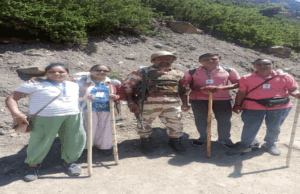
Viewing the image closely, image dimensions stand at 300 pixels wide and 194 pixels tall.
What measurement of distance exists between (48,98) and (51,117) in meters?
0.24

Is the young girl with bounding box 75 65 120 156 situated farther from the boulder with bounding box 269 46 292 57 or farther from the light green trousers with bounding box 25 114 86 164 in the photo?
the boulder with bounding box 269 46 292 57

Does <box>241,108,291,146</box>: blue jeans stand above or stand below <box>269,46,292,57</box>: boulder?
below

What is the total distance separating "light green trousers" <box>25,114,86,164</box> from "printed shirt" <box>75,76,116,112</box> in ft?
1.30

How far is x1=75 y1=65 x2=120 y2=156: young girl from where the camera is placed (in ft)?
11.8

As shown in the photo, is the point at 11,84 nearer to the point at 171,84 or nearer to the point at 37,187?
the point at 37,187

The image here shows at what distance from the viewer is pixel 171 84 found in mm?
3891

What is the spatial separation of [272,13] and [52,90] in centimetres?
2367

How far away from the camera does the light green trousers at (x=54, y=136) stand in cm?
309

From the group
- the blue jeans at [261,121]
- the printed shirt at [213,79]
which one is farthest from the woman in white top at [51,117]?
the blue jeans at [261,121]

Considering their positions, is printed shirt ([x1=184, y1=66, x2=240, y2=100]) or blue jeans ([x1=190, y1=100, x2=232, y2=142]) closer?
printed shirt ([x1=184, y1=66, x2=240, y2=100])

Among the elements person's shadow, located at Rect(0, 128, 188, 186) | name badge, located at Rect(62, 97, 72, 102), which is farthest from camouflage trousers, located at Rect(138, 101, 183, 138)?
name badge, located at Rect(62, 97, 72, 102)

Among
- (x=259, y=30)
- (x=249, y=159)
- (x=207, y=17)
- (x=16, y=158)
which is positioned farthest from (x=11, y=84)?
(x=259, y=30)

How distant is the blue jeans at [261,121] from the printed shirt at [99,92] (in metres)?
2.28

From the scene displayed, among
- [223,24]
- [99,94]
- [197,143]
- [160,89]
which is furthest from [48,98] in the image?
[223,24]
